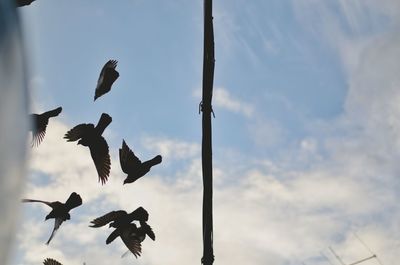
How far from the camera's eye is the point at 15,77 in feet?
2.75

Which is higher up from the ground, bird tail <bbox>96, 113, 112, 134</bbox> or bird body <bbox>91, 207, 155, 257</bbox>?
bird tail <bbox>96, 113, 112, 134</bbox>

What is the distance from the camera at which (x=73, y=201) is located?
2.73 metres

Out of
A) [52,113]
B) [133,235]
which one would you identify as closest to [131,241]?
[133,235]

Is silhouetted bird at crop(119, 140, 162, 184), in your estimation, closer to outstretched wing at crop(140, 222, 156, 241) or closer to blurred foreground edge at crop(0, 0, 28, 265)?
outstretched wing at crop(140, 222, 156, 241)

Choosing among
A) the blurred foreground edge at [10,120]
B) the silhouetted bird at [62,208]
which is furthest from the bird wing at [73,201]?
the blurred foreground edge at [10,120]

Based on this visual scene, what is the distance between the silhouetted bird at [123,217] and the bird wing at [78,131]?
467mm

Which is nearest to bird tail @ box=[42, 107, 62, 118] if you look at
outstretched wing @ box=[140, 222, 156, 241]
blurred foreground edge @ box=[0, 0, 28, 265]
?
outstretched wing @ box=[140, 222, 156, 241]

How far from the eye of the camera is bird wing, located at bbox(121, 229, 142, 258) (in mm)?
2562

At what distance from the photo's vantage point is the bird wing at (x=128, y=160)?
2541 millimetres

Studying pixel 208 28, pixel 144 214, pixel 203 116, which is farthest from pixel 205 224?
pixel 144 214

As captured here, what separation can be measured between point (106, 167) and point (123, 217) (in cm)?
29

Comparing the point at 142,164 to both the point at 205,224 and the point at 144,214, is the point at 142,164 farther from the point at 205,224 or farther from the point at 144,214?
the point at 205,224

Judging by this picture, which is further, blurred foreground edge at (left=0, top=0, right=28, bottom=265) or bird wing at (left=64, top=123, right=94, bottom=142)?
bird wing at (left=64, top=123, right=94, bottom=142)

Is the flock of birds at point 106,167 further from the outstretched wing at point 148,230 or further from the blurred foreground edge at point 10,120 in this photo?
the blurred foreground edge at point 10,120
